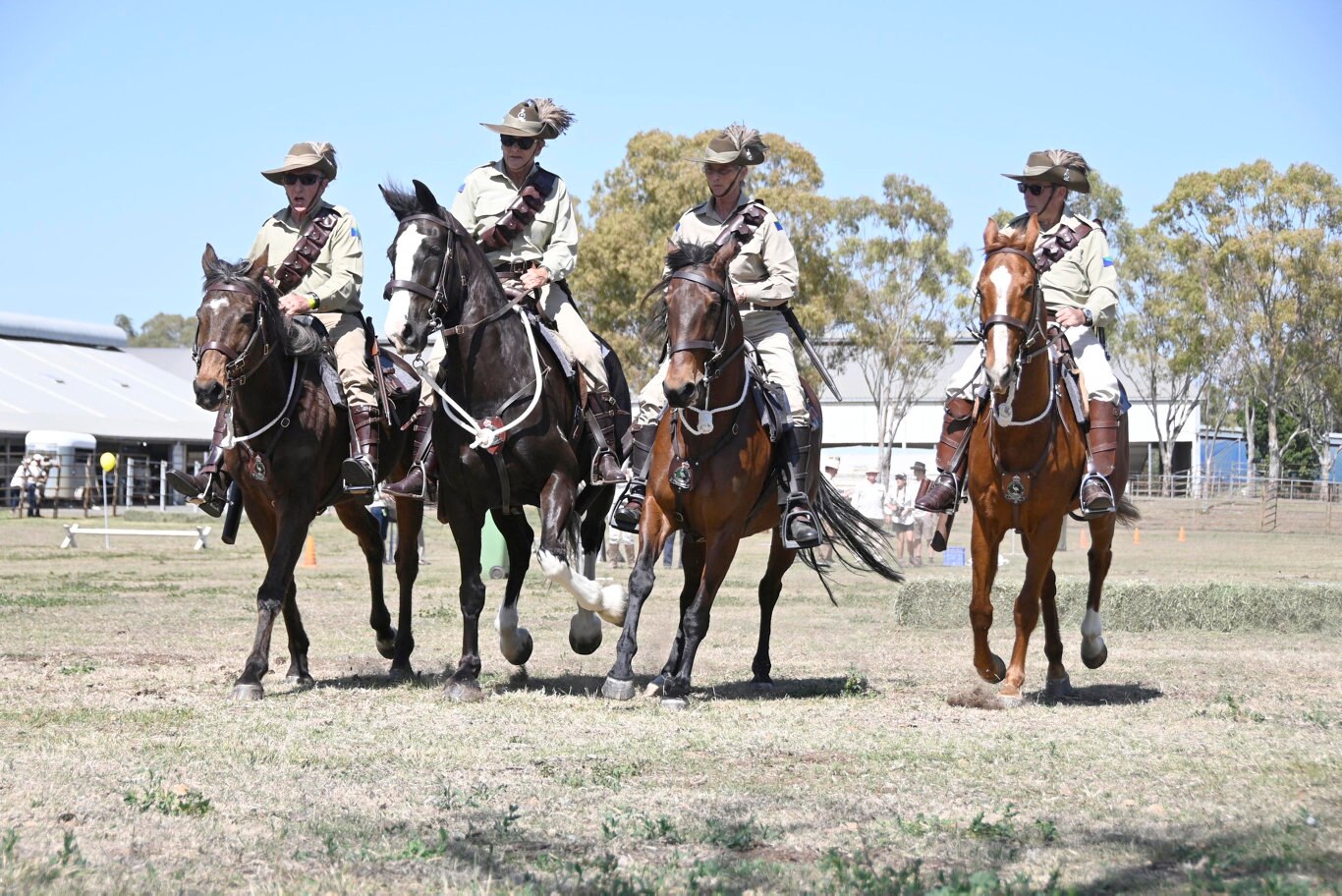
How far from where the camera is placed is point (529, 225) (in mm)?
11492

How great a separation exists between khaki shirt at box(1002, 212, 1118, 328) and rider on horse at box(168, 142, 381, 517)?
4.99 meters

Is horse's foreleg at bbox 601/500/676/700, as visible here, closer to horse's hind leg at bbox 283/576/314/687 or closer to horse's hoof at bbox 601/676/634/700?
horse's hoof at bbox 601/676/634/700

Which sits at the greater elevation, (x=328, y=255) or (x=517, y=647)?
(x=328, y=255)

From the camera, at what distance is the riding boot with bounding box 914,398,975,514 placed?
10656 millimetres

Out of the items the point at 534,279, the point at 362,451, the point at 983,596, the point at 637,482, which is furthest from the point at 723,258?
the point at 362,451

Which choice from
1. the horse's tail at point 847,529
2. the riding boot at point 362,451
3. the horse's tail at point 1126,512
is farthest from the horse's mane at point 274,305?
the horse's tail at point 1126,512

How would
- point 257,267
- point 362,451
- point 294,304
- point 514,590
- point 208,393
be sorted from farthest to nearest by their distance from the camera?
point 514,590 < point 362,451 < point 294,304 < point 257,267 < point 208,393

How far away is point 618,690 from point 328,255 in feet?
13.3

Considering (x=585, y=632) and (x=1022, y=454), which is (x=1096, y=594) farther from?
(x=585, y=632)

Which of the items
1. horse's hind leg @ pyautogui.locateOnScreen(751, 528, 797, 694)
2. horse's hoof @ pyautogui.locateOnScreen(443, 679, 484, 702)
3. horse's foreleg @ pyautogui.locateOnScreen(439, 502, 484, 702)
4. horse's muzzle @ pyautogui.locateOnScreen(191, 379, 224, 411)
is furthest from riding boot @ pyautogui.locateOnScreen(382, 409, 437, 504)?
horse's hind leg @ pyautogui.locateOnScreen(751, 528, 797, 694)

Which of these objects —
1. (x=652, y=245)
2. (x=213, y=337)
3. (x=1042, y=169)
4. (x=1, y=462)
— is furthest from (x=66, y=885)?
(x=1, y=462)

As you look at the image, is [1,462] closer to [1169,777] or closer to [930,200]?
[930,200]

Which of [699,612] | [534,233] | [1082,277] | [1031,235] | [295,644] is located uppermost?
[534,233]

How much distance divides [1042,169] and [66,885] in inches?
329
